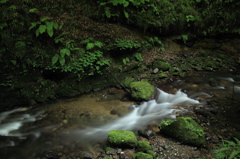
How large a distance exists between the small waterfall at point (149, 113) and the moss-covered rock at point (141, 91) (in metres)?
0.26

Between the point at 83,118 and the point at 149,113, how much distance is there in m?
2.20

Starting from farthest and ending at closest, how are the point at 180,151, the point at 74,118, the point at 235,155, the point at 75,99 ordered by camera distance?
the point at 75,99
the point at 74,118
the point at 180,151
the point at 235,155

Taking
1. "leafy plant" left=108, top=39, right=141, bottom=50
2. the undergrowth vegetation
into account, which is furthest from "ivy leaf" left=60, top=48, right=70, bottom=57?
the undergrowth vegetation

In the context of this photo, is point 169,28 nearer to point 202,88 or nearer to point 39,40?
point 202,88

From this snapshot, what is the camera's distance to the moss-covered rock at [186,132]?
3.65 m

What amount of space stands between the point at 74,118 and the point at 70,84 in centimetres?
172

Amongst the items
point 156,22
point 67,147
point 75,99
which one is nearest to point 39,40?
point 75,99

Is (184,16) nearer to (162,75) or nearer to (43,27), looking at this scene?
(162,75)

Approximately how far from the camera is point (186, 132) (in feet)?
12.3

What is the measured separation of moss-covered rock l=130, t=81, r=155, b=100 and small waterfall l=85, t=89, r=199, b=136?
26 cm

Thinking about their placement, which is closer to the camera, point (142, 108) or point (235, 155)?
point (235, 155)

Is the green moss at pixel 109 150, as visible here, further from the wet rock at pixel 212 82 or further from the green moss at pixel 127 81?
the wet rock at pixel 212 82

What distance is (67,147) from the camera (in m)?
4.02

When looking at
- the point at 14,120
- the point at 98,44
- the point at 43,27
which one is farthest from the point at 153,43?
the point at 14,120
